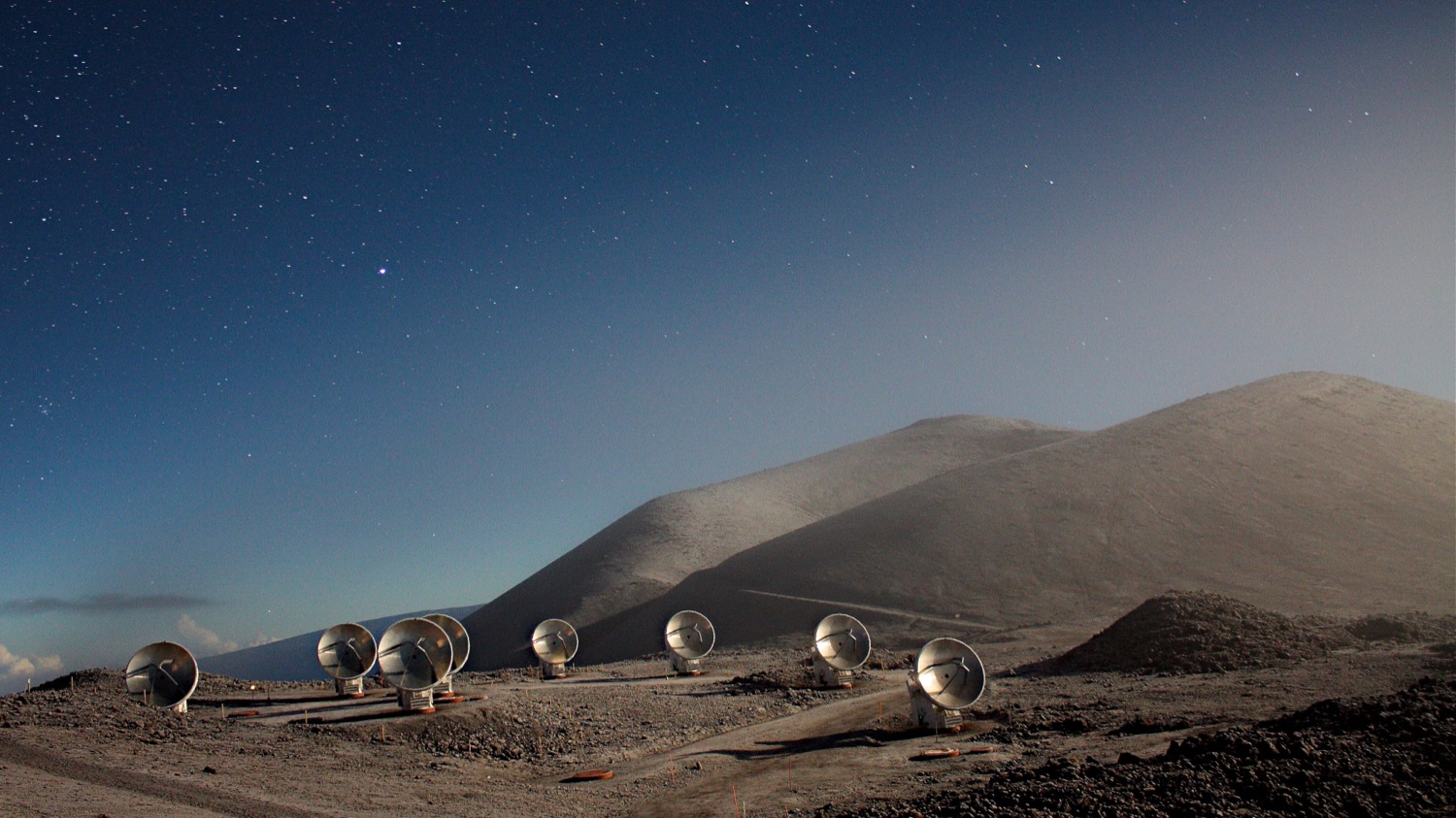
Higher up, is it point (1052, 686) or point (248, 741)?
point (248, 741)

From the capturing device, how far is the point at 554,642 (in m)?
40.1

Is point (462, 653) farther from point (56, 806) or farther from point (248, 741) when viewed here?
point (56, 806)

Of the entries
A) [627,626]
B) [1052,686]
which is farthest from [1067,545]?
[1052,686]

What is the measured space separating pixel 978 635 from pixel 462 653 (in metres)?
29.7

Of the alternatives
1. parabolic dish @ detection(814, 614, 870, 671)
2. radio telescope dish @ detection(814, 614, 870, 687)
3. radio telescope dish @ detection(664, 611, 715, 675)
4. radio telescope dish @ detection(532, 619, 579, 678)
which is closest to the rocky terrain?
radio telescope dish @ detection(814, 614, 870, 687)

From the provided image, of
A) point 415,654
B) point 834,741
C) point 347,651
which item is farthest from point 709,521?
point 834,741

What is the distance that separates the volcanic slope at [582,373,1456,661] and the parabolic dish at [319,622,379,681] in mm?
30812

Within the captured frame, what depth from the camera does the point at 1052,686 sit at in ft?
89.4

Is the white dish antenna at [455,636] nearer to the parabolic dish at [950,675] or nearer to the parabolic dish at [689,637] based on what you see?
the parabolic dish at [689,637]

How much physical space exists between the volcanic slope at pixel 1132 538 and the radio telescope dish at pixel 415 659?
33650 mm

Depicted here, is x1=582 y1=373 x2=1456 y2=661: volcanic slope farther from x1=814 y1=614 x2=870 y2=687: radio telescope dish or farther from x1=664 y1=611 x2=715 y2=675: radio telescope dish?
x1=814 y1=614 x2=870 y2=687: radio telescope dish

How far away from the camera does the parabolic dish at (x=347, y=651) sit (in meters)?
28.0

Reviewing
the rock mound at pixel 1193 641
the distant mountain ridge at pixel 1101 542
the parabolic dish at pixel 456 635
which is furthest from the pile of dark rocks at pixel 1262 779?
the distant mountain ridge at pixel 1101 542

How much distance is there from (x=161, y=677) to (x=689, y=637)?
20.1 metres
